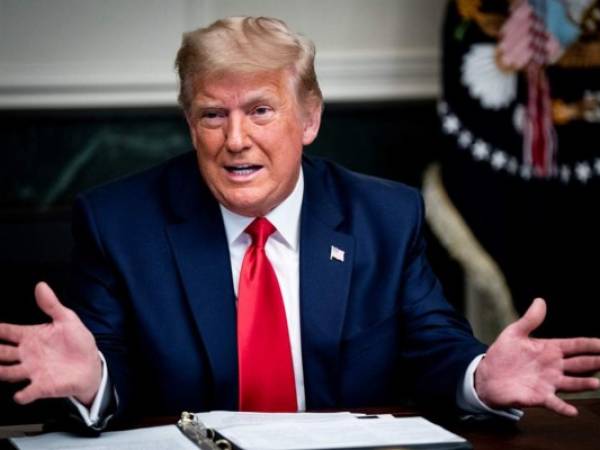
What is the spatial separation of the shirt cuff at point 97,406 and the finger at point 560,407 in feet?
2.58

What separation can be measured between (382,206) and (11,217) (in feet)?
6.23

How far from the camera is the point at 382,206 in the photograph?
2850mm

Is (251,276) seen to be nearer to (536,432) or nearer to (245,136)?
(245,136)

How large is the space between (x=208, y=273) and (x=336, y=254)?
0.96ft

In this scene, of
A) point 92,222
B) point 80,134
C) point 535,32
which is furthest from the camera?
point 80,134

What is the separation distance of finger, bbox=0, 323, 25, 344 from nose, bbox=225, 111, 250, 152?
0.64 metres

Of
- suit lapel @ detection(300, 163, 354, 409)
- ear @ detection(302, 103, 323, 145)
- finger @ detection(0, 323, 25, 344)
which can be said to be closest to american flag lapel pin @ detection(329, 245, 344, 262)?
suit lapel @ detection(300, 163, 354, 409)

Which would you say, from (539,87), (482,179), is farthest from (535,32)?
(482,179)

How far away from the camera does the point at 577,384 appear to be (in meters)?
2.13

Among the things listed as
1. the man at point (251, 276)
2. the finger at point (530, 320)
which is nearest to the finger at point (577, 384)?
the finger at point (530, 320)

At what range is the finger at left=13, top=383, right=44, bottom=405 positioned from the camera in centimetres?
200

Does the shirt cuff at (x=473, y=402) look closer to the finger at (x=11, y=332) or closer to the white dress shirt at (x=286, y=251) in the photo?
the white dress shirt at (x=286, y=251)

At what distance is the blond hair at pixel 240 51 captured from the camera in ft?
8.23

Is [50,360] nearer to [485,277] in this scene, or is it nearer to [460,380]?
[460,380]
